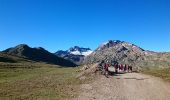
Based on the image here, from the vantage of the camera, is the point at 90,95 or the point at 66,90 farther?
the point at 66,90

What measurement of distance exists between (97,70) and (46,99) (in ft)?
104

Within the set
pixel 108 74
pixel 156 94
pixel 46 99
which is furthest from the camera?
pixel 108 74

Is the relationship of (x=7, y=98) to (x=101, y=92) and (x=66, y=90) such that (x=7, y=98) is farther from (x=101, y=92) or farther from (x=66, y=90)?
(x=101, y=92)

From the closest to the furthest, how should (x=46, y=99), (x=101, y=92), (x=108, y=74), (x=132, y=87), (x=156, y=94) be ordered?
(x=46, y=99) < (x=156, y=94) < (x=101, y=92) < (x=132, y=87) < (x=108, y=74)

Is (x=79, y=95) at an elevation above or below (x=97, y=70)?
below

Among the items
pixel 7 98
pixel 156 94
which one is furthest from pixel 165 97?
pixel 7 98

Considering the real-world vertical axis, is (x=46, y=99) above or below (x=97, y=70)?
below

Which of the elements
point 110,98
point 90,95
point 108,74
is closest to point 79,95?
point 90,95

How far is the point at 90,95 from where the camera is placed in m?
40.4

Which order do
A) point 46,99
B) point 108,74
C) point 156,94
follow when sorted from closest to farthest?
point 46,99, point 156,94, point 108,74

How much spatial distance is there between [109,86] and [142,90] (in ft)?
22.8

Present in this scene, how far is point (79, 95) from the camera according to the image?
133 ft

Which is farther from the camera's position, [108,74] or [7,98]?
[108,74]

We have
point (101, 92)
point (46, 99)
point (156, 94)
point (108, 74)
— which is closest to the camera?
point (46, 99)
